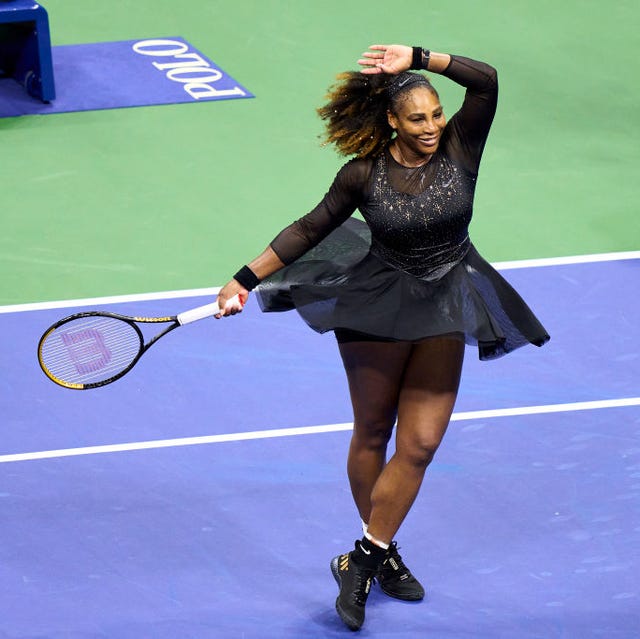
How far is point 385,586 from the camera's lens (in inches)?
223

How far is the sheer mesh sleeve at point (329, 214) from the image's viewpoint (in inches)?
202

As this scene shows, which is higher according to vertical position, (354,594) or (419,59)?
(419,59)

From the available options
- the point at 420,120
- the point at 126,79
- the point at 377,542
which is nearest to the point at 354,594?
the point at 377,542

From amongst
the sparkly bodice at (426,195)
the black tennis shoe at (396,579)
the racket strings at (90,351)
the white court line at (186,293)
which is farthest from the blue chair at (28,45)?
the black tennis shoe at (396,579)

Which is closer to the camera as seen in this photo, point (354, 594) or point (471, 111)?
point (471, 111)

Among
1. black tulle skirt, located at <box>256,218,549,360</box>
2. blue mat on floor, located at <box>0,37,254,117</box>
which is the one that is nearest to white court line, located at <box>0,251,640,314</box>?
black tulle skirt, located at <box>256,218,549,360</box>

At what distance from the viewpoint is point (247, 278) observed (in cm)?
528

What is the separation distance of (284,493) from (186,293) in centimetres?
211

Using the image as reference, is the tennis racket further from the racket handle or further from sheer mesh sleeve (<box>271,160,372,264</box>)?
sheer mesh sleeve (<box>271,160,372,264</box>)

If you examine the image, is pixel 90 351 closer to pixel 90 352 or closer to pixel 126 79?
pixel 90 352

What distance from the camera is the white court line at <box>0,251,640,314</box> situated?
26.0 feet

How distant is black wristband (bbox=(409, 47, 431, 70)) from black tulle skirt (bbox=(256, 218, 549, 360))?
0.74 metres

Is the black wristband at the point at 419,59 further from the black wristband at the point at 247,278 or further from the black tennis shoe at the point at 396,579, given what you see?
the black tennis shoe at the point at 396,579

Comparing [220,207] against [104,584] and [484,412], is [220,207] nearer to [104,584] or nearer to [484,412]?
[484,412]
